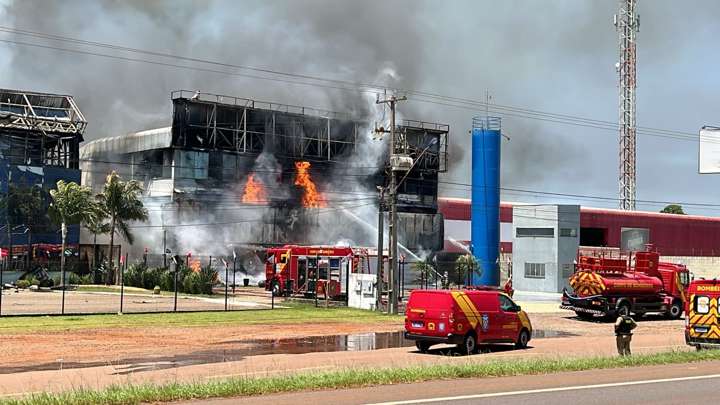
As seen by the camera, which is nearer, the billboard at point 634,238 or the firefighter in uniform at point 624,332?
the firefighter in uniform at point 624,332

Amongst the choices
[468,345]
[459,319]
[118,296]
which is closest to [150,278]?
[118,296]

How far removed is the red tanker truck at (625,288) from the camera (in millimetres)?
39969

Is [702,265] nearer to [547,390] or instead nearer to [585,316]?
[585,316]

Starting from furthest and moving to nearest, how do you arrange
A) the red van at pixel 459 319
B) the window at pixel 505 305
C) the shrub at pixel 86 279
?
the shrub at pixel 86 279 < the window at pixel 505 305 < the red van at pixel 459 319

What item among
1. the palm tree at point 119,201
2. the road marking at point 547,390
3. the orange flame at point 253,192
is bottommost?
the road marking at point 547,390

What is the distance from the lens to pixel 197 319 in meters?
34.0

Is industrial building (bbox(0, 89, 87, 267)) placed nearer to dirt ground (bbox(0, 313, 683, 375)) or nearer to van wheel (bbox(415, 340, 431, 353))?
dirt ground (bbox(0, 313, 683, 375))

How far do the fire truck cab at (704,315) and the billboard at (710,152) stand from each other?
15.9 m

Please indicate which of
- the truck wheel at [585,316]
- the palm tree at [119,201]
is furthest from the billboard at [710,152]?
the palm tree at [119,201]

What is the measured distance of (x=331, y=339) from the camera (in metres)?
28.2

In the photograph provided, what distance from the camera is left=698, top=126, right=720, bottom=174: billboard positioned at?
38188mm

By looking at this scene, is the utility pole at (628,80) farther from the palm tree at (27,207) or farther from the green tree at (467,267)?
the palm tree at (27,207)

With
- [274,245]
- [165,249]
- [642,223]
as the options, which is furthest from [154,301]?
[642,223]

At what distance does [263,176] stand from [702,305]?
6599 centimetres
